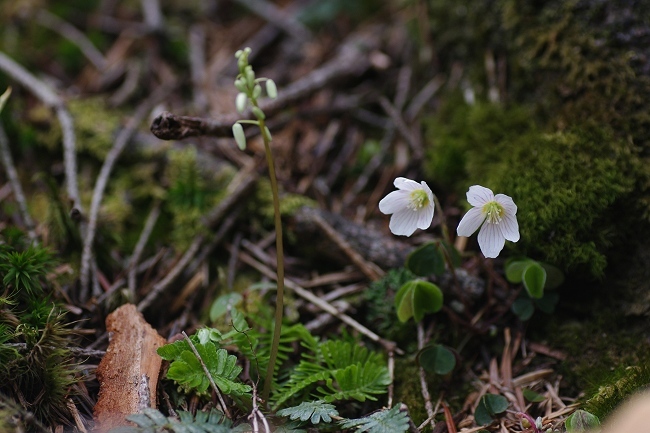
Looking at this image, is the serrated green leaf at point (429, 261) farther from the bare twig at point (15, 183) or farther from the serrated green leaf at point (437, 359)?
the bare twig at point (15, 183)

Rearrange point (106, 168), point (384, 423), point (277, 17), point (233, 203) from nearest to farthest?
point (384, 423) → point (233, 203) → point (106, 168) → point (277, 17)

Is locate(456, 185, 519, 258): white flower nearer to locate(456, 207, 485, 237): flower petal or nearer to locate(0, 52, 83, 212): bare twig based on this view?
locate(456, 207, 485, 237): flower petal

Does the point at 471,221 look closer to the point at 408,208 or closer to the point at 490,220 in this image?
the point at 490,220

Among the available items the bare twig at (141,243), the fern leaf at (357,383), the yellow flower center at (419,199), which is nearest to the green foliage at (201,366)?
the fern leaf at (357,383)

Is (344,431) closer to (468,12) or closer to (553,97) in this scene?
(553,97)

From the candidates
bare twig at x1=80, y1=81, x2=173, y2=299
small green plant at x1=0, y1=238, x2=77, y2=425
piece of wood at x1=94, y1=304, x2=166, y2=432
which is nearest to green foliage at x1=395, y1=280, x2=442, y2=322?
piece of wood at x1=94, y1=304, x2=166, y2=432

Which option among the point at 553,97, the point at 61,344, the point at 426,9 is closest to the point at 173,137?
the point at 61,344

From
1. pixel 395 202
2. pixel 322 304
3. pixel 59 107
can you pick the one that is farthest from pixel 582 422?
pixel 59 107
